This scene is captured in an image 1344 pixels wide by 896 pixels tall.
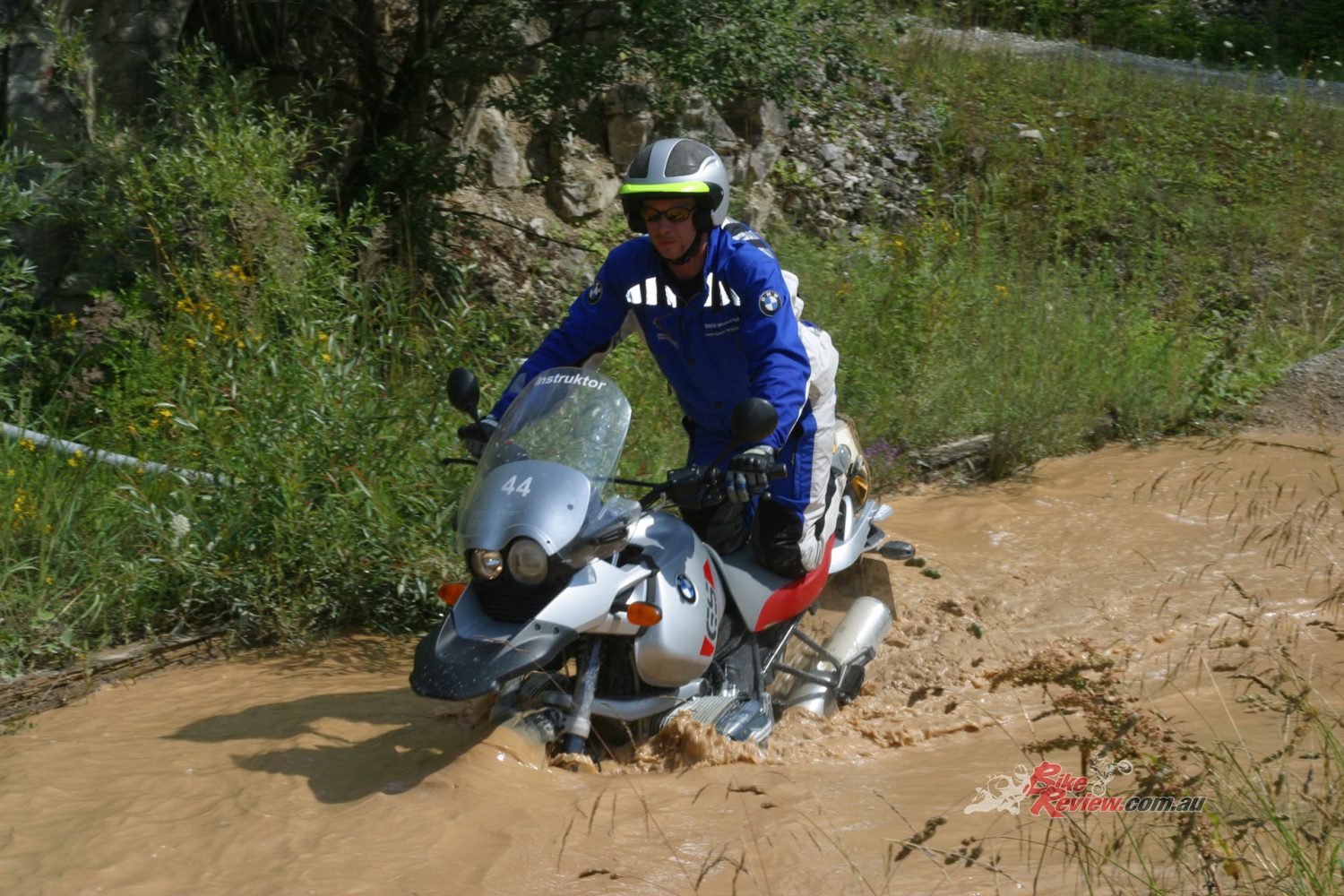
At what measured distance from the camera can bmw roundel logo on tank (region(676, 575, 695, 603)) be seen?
425cm

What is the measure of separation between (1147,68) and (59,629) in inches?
585

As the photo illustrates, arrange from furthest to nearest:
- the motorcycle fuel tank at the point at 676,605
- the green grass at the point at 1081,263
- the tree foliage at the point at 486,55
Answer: the green grass at the point at 1081,263
the tree foliage at the point at 486,55
the motorcycle fuel tank at the point at 676,605

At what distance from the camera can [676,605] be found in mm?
4195

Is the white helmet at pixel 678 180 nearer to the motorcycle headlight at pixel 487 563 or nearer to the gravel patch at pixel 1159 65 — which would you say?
the motorcycle headlight at pixel 487 563

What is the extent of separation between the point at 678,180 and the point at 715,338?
0.61m

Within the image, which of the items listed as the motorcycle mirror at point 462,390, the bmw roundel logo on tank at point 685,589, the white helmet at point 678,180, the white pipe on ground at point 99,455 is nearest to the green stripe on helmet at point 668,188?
the white helmet at point 678,180

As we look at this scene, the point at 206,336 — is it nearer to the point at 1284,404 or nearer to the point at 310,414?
the point at 310,414

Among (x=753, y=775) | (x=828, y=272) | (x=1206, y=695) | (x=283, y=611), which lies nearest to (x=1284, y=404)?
(x=828, y=272)

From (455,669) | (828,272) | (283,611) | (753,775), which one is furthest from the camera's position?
(828,272)

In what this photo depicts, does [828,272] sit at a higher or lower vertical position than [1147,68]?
lower

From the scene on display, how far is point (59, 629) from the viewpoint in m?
5.07

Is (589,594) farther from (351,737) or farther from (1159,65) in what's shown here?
(1159,65)

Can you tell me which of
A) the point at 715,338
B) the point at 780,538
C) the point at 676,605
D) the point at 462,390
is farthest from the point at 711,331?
the point at 676,605

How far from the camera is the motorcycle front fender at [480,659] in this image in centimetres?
365
